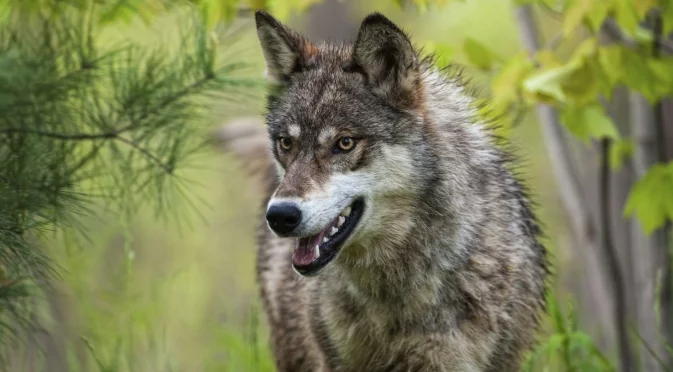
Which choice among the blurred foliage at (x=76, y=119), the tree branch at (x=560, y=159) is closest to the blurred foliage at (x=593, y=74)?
the tree branch at (x=560, y=159)

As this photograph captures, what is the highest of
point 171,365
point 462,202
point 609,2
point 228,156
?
point 609,2

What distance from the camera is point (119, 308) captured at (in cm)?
593

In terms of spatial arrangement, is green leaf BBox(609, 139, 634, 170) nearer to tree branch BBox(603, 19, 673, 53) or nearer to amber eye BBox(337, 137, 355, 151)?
tree branch BBox(603, 19, 673, 53)

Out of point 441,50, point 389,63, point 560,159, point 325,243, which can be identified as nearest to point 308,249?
point 325,243

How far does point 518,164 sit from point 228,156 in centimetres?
239

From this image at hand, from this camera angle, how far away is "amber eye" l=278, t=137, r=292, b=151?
14.2 feet

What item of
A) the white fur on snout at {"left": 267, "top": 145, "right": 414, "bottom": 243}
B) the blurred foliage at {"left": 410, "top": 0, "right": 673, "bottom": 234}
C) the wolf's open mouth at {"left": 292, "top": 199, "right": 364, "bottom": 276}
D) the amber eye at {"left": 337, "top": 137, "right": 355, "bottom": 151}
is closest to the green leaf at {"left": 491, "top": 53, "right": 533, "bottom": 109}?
the blurred foliage at {"left": 410, "top": 0, "right": 673, "bottom": 234}

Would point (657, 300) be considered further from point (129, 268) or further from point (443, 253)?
point (129, 268)

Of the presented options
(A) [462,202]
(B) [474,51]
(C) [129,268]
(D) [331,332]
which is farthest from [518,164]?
(C) [129,268]

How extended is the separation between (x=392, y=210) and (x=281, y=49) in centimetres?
99

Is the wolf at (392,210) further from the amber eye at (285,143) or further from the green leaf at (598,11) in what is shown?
the green leaf at (598,11)

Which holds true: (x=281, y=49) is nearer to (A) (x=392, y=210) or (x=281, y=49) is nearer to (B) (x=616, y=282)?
(A) (x=392, y=210)

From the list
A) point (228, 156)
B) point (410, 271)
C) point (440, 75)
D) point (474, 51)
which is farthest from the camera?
point (228, 156)

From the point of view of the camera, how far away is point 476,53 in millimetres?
5180
